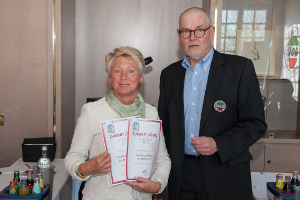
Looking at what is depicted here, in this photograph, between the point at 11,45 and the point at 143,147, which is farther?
the point at 11,45

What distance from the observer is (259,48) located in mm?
2900

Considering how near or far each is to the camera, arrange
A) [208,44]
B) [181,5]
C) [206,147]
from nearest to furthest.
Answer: [206,147], [208,44], [181,5]

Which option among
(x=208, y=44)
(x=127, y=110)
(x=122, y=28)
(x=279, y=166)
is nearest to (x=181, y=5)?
(x=122, y=28)

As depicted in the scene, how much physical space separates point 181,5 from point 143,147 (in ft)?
7.47

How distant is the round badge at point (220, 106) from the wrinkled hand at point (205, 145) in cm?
19

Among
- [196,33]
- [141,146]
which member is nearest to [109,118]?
[141,146]

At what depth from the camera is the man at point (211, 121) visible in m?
1.65

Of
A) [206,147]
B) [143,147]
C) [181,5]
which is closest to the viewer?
[143,147]

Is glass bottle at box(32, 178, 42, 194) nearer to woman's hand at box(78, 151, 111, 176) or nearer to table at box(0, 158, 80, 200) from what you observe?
woman's hand at box(78, 151, 111, 176)

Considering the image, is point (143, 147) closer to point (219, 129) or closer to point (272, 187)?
point (219, 129)

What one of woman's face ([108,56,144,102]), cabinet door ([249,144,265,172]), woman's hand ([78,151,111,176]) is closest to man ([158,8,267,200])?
woman's face ([108,56,144,102])

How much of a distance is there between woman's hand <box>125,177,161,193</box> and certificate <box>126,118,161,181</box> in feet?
0.10

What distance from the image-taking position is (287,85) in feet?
9.67

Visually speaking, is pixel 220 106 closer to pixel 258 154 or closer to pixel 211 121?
pixel 211 121
